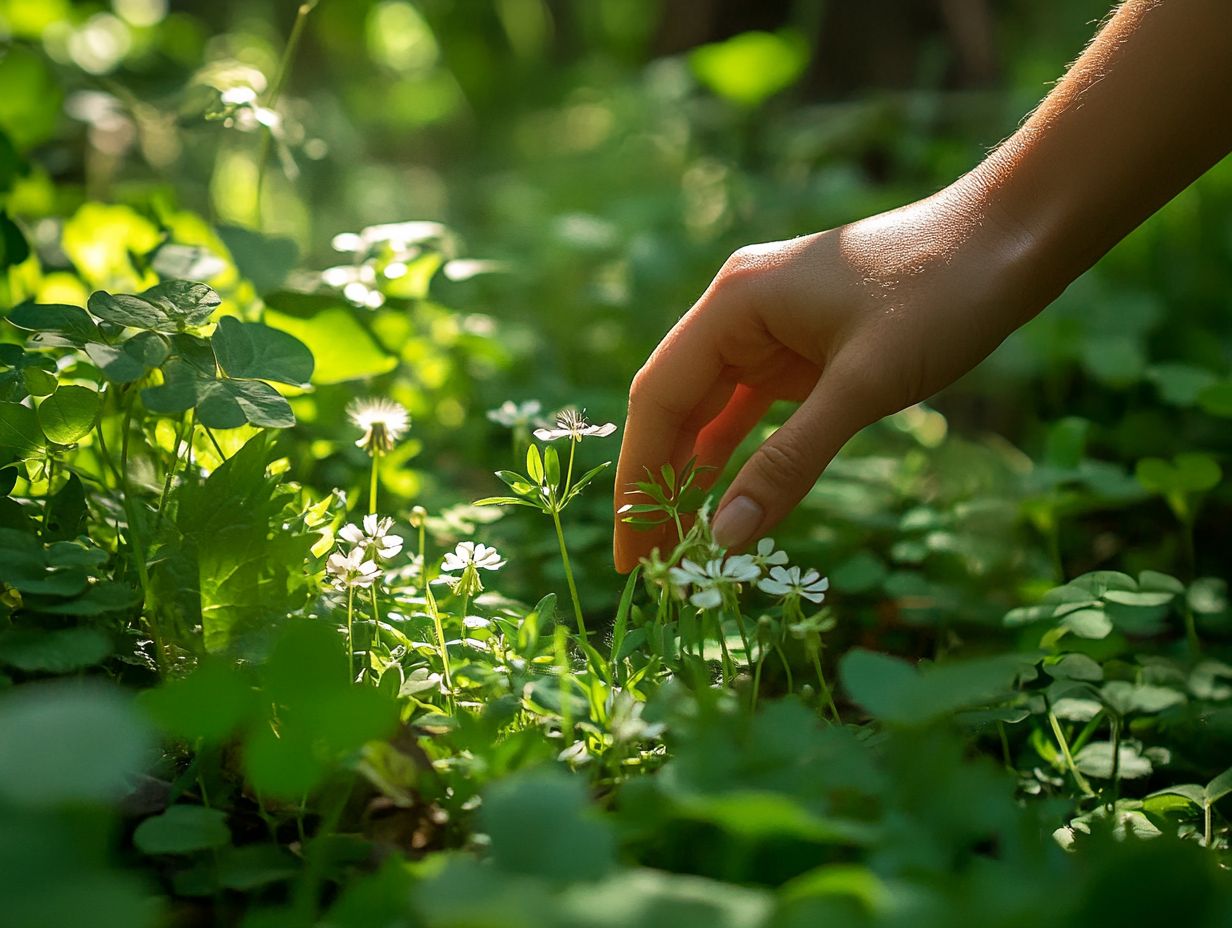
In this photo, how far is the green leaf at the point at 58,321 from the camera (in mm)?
1066

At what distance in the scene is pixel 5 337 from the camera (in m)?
1.53

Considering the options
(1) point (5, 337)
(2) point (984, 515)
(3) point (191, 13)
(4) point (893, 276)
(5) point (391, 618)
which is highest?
(3) point (191, 13)

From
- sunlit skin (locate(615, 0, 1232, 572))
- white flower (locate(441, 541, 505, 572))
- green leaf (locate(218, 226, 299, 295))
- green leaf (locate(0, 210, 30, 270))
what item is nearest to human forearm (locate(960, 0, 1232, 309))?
sunlit skin (locate(615, 0, 1232, 572))

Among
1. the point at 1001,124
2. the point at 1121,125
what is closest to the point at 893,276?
the point at 1121,125

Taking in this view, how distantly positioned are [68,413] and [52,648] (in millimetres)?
272

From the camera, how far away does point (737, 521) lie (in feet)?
3.59

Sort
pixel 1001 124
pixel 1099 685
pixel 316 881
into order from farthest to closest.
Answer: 1. pixel 1001 124
2. pixel 1099 685
3. pixel 316 881

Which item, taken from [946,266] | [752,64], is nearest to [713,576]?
[946,266]

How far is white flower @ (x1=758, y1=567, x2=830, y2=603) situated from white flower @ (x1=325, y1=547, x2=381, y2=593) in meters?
0.36

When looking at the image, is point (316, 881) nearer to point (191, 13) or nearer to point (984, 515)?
point (984, 515)

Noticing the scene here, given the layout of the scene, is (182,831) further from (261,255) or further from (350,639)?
(261,255)

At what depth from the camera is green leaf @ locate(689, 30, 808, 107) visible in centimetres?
312

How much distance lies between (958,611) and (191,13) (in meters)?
6.07

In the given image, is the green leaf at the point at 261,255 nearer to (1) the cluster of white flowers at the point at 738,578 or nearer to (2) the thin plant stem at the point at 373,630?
(2) the thin plant stem at the point at 373,630
